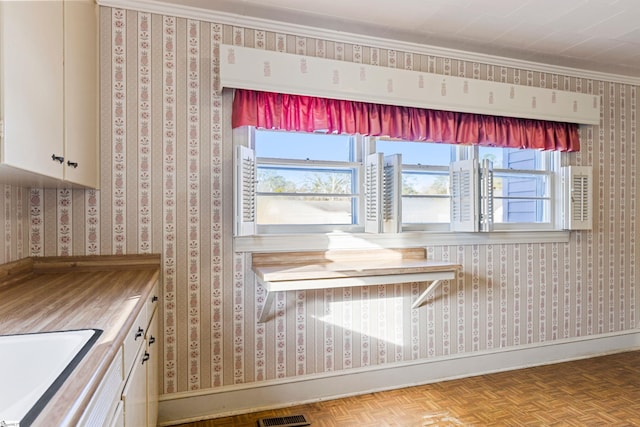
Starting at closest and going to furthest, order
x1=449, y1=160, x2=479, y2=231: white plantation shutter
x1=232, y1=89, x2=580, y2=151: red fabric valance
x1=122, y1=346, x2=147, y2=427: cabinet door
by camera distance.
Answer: x1=122, y1=346, x2=147, y2=427: cabinet door → x1=232, y1=89, x2=580, y2=151: red fabric valance → x1=449, y1=160, x2=479, y2=231: white plantation shutter

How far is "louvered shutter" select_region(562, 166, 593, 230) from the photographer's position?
10.2 feet

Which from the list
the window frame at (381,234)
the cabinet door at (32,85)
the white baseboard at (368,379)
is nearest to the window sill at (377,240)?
the window frame at (381,234)

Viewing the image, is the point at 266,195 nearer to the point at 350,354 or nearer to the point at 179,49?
the point at 179,49

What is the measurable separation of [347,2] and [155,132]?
1351 millimetres

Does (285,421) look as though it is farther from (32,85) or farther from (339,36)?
(339,36)

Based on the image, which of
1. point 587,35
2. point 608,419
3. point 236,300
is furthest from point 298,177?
point 608,419

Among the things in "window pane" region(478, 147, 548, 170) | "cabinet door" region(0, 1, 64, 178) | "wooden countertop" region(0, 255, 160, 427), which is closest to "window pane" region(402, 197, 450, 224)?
"window pane" region(478, 147, 548, 170)

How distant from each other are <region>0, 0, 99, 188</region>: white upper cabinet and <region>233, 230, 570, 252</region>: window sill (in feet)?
3.27

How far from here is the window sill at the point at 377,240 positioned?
2451 mm

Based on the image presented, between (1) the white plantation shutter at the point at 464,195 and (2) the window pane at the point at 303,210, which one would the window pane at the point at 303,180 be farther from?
(1) the white plantation shutter at the point at 464,195

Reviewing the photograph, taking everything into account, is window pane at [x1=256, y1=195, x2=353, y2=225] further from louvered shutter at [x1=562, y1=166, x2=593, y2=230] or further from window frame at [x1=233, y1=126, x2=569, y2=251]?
louvered shutter at [x1=562, y1=166, x2=593, y2=230]

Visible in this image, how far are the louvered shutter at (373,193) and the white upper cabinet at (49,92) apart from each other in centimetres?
164

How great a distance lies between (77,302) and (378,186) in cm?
177

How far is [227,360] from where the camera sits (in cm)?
239
